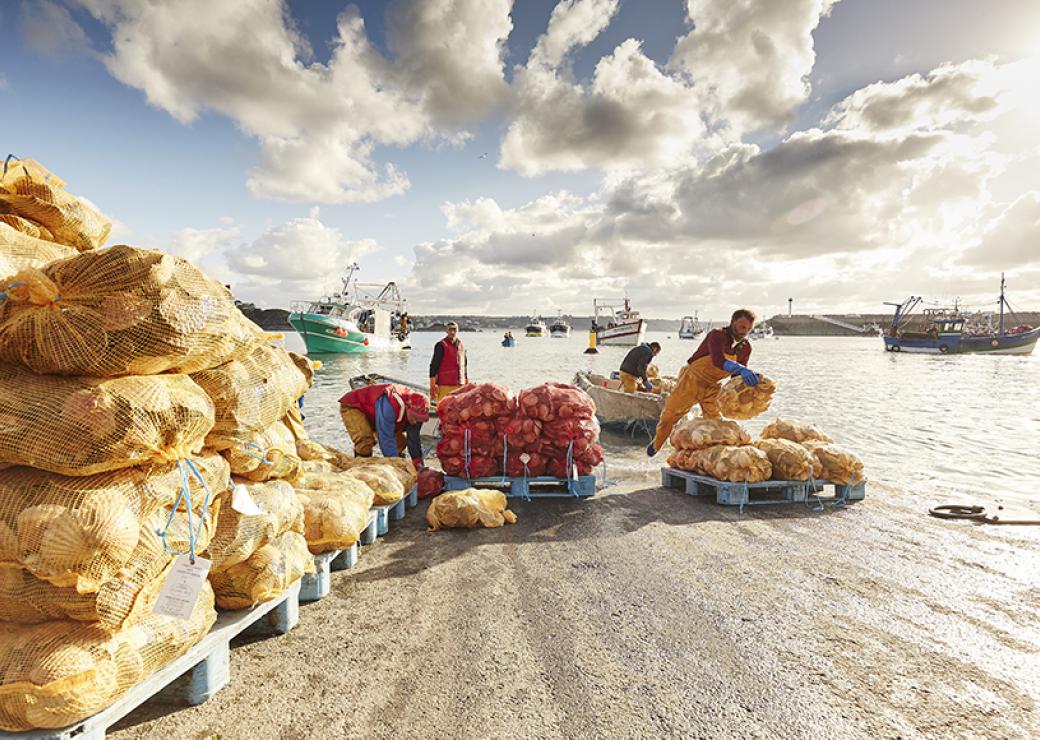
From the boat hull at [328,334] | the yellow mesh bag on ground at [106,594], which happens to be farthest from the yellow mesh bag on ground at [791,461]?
the boat hull at [328,334]

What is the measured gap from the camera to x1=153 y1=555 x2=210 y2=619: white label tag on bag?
2295 mm

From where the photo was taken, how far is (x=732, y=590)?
411cm

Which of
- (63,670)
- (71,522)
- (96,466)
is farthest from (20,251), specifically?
(63,670)

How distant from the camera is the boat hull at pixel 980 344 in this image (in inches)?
2077

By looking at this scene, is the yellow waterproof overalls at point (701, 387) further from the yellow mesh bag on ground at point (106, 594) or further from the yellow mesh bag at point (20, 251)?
the yellow mesh bag at point (20, 251)

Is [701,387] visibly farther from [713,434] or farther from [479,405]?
[479,405]

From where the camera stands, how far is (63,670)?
203 centimetres

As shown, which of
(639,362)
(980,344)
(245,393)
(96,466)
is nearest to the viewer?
(96,466)

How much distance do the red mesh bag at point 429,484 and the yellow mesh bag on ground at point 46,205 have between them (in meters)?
4.19

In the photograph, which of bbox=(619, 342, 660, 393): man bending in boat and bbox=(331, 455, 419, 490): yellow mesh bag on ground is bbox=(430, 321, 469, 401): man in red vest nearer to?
bbox=(331, 455, 419, 490): yellow mesh bag on ground

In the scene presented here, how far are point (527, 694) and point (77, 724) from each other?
6.64 ft

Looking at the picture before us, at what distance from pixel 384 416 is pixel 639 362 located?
22.9ft

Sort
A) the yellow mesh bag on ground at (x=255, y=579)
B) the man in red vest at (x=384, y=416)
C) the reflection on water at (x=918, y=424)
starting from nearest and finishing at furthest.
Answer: the yellow mesh bag on ground at (x=255, y=579), the man in red vest at (x=384, y=416), the reflection on water at (x=918, y=424)

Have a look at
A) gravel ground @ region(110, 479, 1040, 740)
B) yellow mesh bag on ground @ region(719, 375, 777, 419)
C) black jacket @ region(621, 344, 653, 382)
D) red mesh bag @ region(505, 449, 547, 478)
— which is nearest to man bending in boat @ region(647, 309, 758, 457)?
yellow mesh bag on ground @ region(719, 375, 777, 419)
